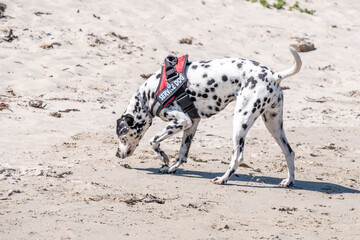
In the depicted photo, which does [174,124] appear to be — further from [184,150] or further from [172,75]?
[172,75]

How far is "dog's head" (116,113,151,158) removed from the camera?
29.7 ft

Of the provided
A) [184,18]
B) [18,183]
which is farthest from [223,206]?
[184,18]

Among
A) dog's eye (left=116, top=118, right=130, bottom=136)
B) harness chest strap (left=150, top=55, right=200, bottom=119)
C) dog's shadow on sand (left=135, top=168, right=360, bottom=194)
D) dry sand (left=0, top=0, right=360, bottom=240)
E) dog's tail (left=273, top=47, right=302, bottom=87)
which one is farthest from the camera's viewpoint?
dog's eye (left=116, top=118, right=130, bottom=136)

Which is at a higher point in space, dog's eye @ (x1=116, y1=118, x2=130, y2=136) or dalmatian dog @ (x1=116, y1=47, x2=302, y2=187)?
dalmatian dog @ (x1=116, y1=47, x2=302, y2=187)

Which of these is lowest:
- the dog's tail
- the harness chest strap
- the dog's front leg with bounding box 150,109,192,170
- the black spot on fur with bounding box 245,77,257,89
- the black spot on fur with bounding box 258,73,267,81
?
the dog's front leg with bounding box 150,109,192,170

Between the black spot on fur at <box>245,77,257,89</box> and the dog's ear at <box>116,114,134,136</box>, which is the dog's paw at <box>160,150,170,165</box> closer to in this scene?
the dog's ear at <box>116,114,134,136</box>

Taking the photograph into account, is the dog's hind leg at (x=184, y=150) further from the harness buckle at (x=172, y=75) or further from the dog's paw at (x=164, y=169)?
the harness buckle at (x=172, y=75)

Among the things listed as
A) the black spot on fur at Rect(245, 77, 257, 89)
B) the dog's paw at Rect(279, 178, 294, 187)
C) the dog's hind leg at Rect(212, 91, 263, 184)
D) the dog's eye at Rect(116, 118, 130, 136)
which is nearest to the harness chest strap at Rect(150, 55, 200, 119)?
the dog's eye at Rect(116, 118, 130, 136)

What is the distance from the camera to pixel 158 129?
1136cm

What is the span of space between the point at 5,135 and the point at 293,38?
1015cm

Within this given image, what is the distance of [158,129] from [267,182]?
3.11 m

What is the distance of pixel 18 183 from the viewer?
749cm

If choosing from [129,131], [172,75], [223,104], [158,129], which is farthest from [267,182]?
[158,129]

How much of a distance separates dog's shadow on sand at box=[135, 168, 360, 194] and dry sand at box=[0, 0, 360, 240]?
0.02 metres
